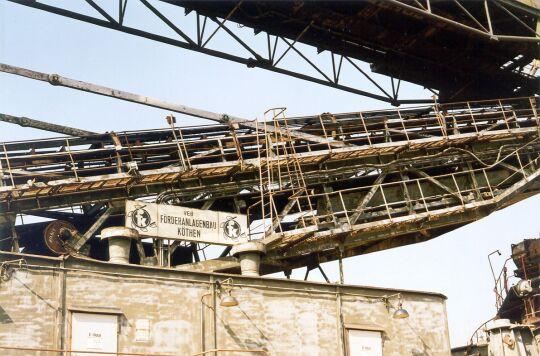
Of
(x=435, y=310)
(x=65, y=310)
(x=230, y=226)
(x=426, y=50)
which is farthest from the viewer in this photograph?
(x=426, y=50)

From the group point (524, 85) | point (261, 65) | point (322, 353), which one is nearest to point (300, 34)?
point (261, 65)

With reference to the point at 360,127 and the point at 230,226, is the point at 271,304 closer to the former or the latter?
the point at 230,226

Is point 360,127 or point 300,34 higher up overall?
point 300,34

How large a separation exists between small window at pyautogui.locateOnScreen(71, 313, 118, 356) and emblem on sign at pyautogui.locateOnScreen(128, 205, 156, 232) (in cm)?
415

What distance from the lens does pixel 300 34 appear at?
26016 millimetres

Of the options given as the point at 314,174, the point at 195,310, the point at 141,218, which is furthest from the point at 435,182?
the point at 195,310

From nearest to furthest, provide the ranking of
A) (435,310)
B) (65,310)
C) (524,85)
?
(65,310), (435,310), (524,85)

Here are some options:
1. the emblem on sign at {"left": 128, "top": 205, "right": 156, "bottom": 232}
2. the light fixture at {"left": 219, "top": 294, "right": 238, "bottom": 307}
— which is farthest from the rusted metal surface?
the light fixture at {"left": 219, "top": 294, "right": 238, "bottom": 307}

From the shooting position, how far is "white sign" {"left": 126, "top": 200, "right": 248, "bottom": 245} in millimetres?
20781

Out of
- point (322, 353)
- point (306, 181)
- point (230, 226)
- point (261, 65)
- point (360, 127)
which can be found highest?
point (261, 65)

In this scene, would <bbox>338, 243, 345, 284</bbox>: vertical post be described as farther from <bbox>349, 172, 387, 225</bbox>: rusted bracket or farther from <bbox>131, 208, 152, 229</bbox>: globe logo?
<bbox>131, 208, 152, 229</bbox>: globe logo

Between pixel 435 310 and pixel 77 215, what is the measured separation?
10.7m

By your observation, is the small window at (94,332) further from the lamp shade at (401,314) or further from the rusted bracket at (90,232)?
the lamp shade at (401,314)

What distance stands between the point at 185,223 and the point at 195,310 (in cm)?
409
